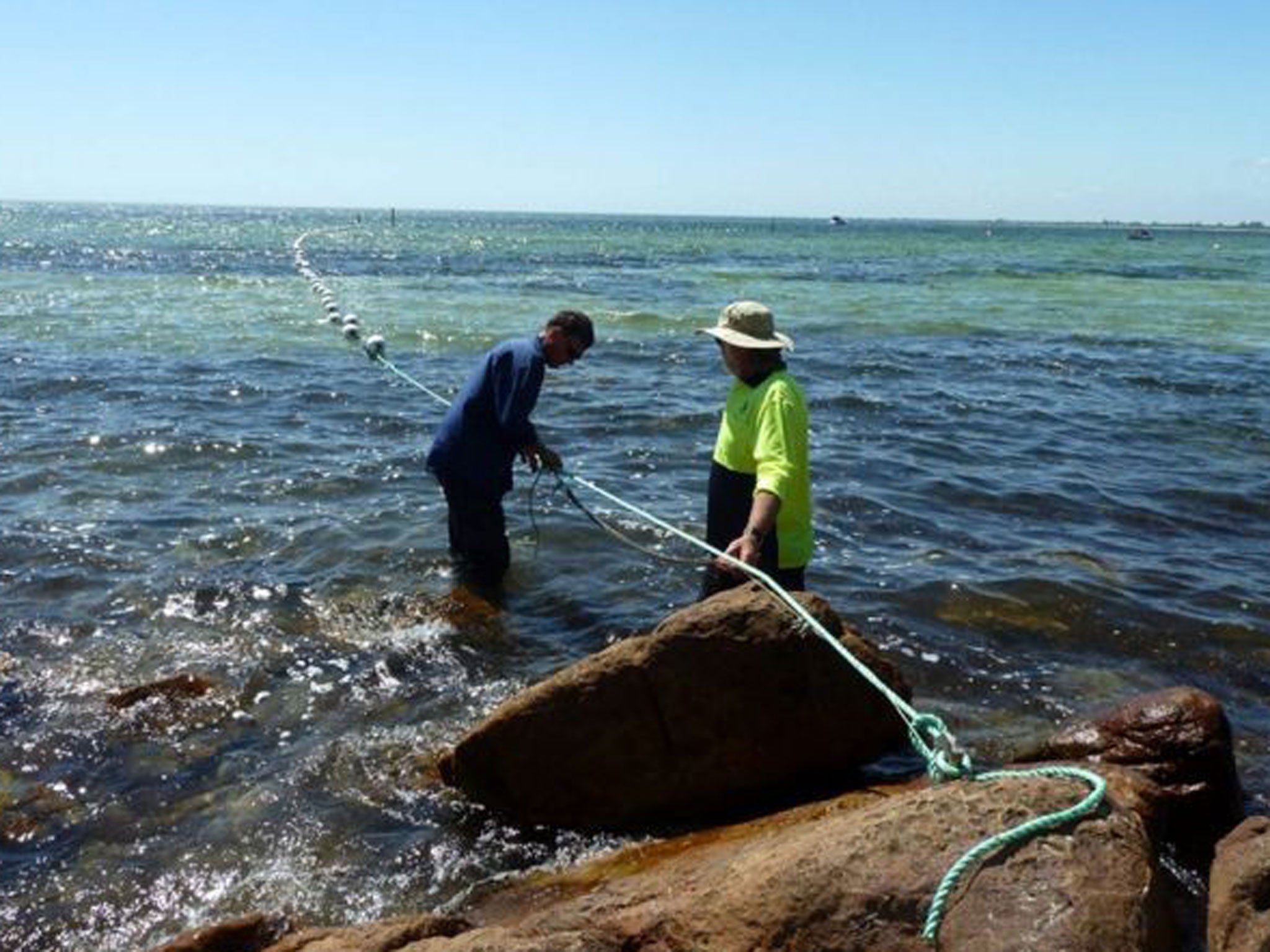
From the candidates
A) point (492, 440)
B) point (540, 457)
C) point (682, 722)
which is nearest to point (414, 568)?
point (492, 440)

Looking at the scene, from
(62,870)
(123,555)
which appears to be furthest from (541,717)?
(123,555)

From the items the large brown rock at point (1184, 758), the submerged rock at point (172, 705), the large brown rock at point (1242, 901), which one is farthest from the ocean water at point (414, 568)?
the large brown rock at point (1242, 901)

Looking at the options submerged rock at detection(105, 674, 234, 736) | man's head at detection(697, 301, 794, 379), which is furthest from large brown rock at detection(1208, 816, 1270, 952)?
submerged rock at detection(105, 674, 234, 736)

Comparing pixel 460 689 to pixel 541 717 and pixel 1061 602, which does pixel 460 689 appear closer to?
pixel 541 717

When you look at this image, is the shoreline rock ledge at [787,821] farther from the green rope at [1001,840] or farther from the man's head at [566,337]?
the man's head at [566,337]

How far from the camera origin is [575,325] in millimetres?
7117

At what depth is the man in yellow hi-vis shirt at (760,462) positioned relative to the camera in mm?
5387

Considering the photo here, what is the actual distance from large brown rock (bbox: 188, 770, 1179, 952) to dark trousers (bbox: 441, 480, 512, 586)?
15.2 feet

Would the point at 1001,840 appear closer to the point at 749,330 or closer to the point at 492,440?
the point at 749,330

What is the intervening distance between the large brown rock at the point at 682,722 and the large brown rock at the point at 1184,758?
120cm

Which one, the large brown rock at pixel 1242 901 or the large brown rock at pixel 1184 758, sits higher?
the large brown rock at pixel 1242 901

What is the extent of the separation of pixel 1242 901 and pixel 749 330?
10.4 feet

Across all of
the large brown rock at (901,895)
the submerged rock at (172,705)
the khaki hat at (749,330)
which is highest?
the khaki hat at (749,330)

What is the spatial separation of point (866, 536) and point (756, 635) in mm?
5443
